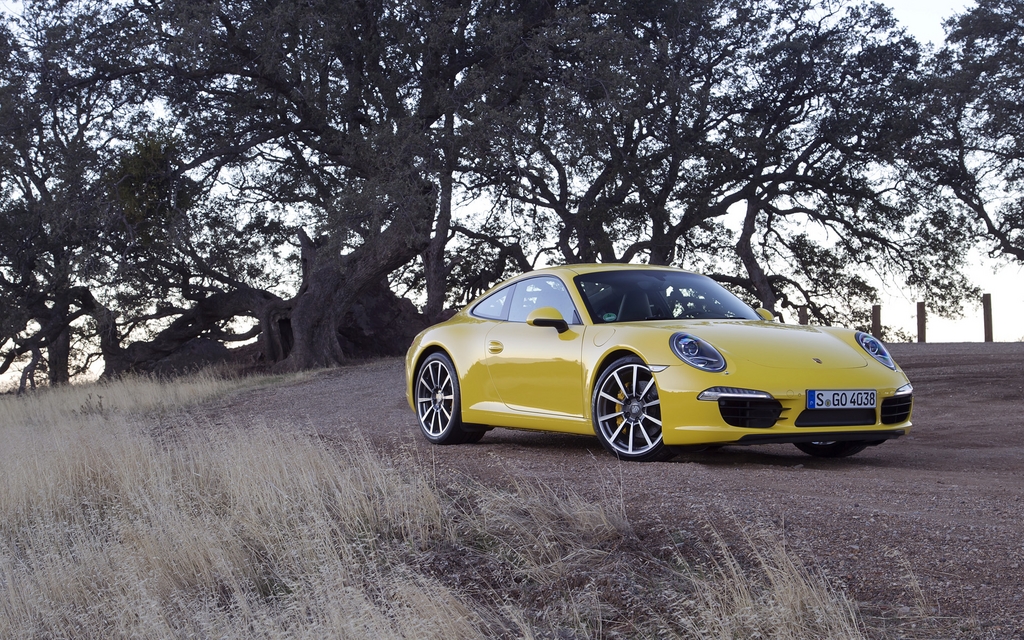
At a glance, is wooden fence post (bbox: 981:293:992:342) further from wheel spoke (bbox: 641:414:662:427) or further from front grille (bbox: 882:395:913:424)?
wheel spoke (bbox: 641:414:662:427)

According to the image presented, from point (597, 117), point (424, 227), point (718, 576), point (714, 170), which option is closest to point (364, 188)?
point (424, 227)

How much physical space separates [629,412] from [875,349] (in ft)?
6.66

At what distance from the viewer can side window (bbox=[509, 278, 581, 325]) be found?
8254 mm

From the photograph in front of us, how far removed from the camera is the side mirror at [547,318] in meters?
7.79

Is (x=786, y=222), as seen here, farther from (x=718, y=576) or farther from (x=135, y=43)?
(x=718, y=576)

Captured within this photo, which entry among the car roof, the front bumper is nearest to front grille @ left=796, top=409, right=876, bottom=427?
the front bumper

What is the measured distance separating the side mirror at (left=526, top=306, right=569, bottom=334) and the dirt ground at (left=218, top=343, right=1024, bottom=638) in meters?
1.02

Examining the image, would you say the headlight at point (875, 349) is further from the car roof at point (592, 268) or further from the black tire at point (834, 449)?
the car roof at point (592, 268)

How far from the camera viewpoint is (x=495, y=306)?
29.7 ft

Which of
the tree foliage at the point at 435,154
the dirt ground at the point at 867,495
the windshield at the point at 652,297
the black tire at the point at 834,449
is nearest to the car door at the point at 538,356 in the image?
the windshield at the point at 652,297

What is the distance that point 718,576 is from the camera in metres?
4.57

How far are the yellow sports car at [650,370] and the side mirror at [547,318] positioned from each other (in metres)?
0.01

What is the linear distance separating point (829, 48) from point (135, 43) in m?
15.9

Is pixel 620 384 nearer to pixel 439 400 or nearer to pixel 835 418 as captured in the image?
pixel 835 418
